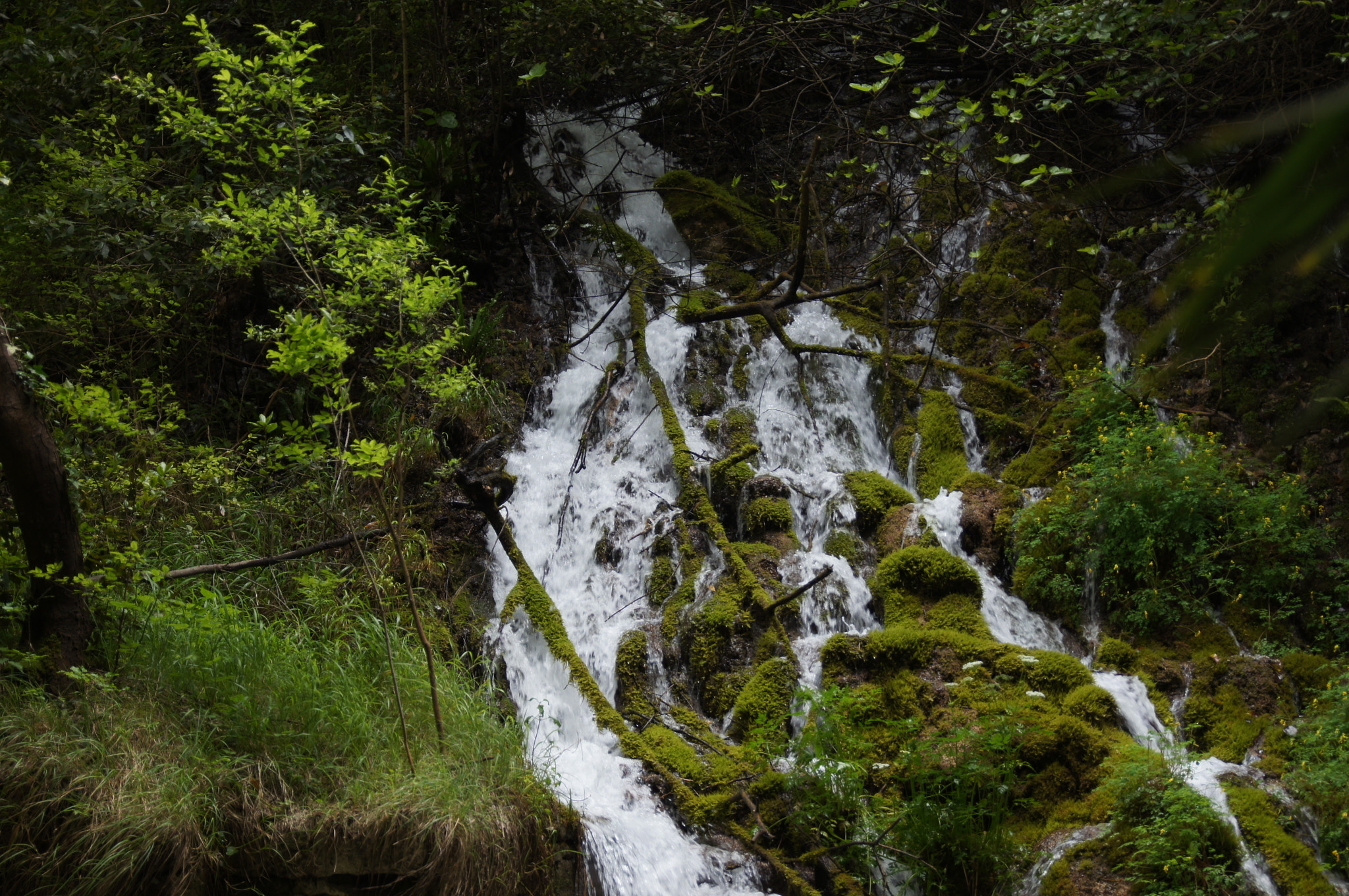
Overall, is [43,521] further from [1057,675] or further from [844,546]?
[1057,675]

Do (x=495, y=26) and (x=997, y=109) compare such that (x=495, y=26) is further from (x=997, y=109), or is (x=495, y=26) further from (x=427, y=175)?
(x=997, y=109)

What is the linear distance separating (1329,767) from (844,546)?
2.99 metres

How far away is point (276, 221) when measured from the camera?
412cm

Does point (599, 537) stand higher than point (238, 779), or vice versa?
point (599, 537)

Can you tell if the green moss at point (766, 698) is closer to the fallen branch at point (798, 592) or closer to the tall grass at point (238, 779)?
the fallen branch at point (798, 592)

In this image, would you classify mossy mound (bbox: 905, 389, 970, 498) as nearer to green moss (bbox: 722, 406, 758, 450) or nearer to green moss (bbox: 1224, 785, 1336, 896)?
green moss (bbox: 722, 406, 758, 450)

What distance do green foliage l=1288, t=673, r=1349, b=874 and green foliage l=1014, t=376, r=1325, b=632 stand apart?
0.80 meters

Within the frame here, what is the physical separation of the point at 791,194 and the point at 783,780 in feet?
21.0

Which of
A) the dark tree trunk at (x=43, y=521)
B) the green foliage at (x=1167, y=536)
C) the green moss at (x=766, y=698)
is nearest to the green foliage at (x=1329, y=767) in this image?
the green foliage at (x=1167, y=536)

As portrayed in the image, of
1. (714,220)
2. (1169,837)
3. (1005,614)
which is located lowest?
(1169,837)

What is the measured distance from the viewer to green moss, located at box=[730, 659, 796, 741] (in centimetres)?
518

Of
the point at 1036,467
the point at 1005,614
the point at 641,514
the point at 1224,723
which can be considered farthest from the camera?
the point at 641,514

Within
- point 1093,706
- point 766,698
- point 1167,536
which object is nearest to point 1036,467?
point 1167,536

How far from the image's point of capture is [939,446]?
6902 mm
